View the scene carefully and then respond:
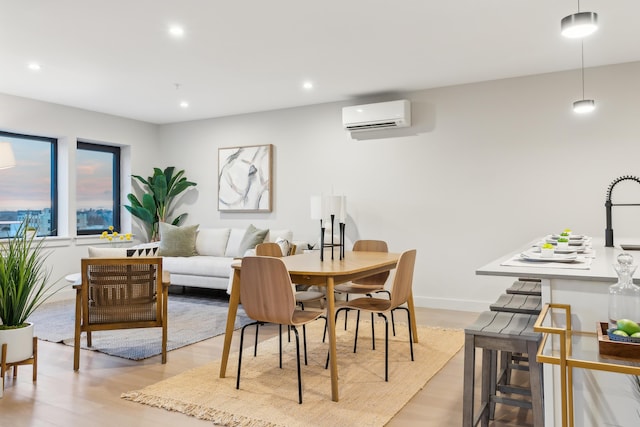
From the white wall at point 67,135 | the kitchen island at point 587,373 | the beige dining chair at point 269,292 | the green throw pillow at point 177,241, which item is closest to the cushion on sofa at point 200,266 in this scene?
the green throw pillow at point 177,241

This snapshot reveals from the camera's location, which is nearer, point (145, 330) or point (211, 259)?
point (145, 330)

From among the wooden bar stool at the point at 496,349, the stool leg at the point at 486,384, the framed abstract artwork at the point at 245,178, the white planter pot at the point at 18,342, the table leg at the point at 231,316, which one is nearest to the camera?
the wooden bar stool at the point at 496,349

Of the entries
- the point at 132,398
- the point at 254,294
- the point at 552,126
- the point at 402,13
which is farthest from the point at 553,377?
the point at 552,126

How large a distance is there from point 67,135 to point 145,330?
10.7ft

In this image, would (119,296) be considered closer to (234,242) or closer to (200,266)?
(200,266)

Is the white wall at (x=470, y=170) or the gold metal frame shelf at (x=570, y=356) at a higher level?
the white wall at (x=470, y=170)

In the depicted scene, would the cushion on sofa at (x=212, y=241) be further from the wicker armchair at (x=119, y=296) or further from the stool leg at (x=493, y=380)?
the stool leg at (x=493, y=380)

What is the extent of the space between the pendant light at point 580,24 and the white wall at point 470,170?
2.77 m

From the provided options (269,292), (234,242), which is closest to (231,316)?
(269,292)

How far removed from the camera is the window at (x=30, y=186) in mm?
5625

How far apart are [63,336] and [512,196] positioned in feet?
14.9

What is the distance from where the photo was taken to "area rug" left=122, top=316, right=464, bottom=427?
2396 millimetres

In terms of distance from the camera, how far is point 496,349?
6.37 ft

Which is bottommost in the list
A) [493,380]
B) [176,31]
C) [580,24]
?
[493,380]
